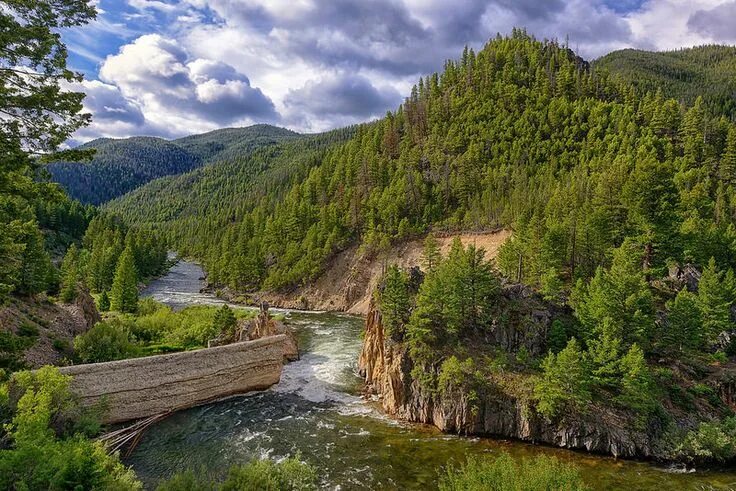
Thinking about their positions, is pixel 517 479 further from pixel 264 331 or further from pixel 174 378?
pixel 264 331

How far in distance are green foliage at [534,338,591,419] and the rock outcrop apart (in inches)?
974

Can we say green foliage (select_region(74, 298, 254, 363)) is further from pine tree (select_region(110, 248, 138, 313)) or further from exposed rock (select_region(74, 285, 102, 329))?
pine tree (select_region(110, 248, 138, 313))

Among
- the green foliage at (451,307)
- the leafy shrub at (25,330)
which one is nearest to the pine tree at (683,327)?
the green foliage at (451,307)

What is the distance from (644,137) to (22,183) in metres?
114

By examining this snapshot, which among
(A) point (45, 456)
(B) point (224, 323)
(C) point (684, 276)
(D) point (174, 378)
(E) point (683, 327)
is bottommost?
(D) point (174, 378)

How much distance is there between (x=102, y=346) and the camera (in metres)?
41.3

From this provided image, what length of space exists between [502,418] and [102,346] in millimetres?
37072

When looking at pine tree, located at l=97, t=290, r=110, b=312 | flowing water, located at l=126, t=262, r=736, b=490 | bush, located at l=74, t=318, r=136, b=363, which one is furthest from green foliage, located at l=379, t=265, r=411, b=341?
pine tree, located at l=97, t=290, r=110, b=312

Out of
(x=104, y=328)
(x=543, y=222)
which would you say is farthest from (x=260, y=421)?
(x=543, y=222)

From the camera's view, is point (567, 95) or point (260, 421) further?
point (567, 95)

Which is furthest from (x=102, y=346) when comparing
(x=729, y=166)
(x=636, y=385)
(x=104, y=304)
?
(x=729, y=166)

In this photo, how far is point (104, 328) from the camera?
43.6 metres

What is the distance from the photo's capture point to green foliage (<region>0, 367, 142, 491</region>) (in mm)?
16672

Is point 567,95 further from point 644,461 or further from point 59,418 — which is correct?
point 59,418
